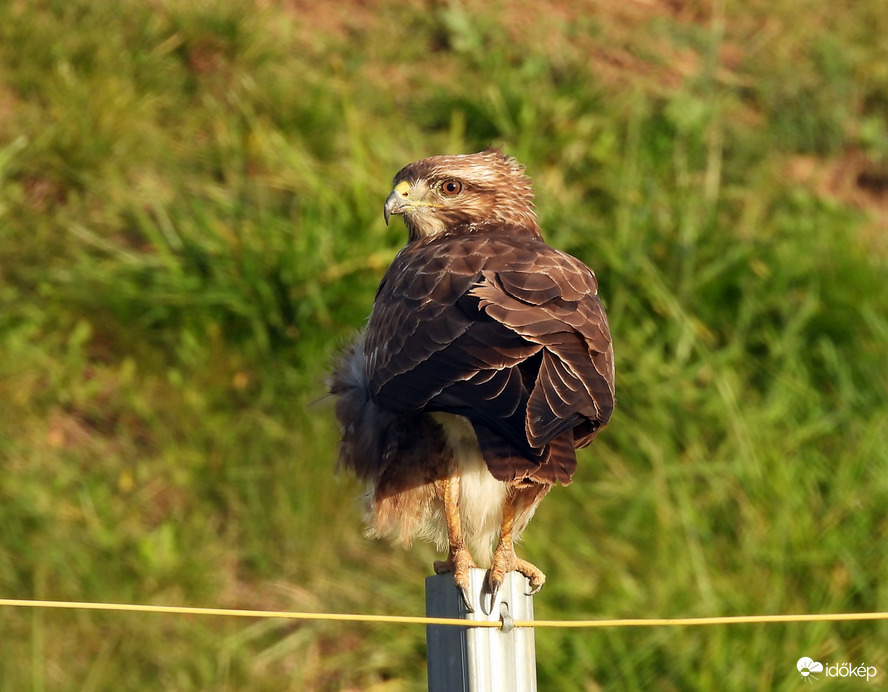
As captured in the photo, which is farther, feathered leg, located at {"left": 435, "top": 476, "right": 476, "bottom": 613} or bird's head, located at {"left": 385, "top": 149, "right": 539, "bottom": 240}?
bird's head, located at {"left": 385, "top": 149, "right": 539, "bottom": 240}

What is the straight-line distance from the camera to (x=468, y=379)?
3521mm

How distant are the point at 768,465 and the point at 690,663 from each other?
125cm

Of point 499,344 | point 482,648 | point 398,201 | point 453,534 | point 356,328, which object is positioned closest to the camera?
point 482,648

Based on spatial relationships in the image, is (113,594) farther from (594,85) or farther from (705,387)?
(594,85)

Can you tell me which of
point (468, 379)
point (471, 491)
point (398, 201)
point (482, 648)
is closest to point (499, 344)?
point (468, 379)

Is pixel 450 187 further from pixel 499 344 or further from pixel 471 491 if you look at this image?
pixel 499 344

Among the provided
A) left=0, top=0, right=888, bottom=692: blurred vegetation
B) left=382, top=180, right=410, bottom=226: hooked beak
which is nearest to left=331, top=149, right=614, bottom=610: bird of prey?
left=382, top=180, right=410, bottom=226: hooked beak

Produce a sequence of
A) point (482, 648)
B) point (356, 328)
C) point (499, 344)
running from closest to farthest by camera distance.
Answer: point (482, 648) → point (499, 344) → point (356, 328)

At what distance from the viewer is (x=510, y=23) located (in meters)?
9.16

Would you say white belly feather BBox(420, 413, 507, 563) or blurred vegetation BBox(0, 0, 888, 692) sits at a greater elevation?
blurred vegetation BBox(0, 0, 888, 692)

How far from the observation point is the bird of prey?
3453mm

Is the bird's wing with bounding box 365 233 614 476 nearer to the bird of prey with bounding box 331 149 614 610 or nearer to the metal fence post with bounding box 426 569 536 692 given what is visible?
the bird of prey with bounding box 331 149 614 610

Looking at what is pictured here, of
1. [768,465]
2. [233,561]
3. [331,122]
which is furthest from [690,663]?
[331,122]

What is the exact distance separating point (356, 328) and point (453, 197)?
88 centimetres
